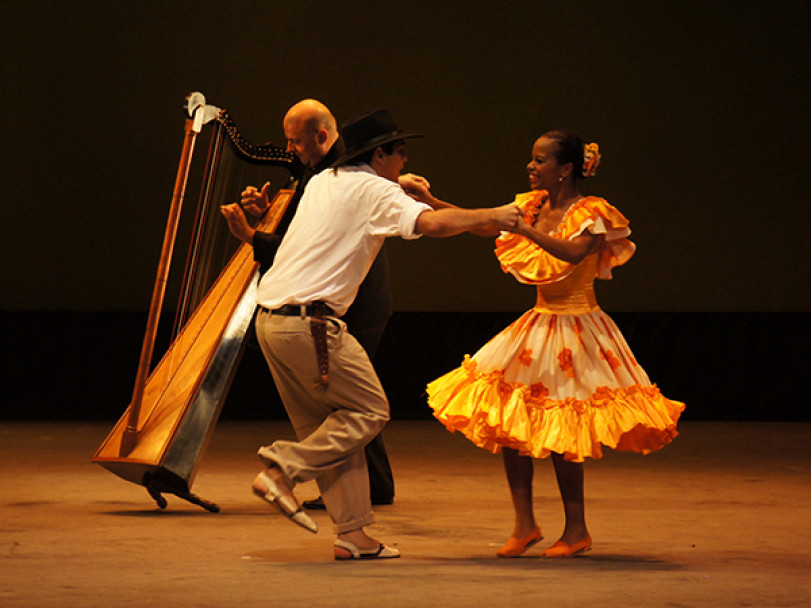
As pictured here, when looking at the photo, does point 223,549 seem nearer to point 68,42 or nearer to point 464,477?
point 464,477

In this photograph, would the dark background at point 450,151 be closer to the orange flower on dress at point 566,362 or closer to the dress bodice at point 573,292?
the dress bodice at point 573,292

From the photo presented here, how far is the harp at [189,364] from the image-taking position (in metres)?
4.08

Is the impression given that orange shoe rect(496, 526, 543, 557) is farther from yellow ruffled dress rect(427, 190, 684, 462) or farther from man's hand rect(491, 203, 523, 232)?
man's hand rect(491, 203, 523, 232)

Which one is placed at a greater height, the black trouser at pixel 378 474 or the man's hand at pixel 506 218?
the man's hand at pixel 506 218

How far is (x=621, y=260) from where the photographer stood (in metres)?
3.67

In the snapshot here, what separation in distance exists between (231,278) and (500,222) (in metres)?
2.12

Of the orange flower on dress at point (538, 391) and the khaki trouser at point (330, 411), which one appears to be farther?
the orange flower on dress at point (538, 391)

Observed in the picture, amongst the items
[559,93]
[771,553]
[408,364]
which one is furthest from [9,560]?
[559,93]

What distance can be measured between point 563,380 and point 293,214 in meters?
1.27

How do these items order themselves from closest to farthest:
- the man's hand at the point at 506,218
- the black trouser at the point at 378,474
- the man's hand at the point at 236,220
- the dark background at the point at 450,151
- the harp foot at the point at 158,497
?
the man's hand at the point at 506,218
the man's hand at the point at 236,220
the harp foot at the point at 158,497
the black trouser at the point at 378,474
the dark background at the point at 450,151

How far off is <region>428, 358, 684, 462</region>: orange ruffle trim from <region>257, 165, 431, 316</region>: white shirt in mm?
463

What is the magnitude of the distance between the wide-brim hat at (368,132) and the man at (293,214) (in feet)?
0.67

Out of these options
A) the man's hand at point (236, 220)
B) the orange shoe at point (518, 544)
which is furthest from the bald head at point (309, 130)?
the orange shoe at point (518, 544)

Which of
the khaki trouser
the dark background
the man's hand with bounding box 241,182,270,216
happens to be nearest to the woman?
the khaki trouser
